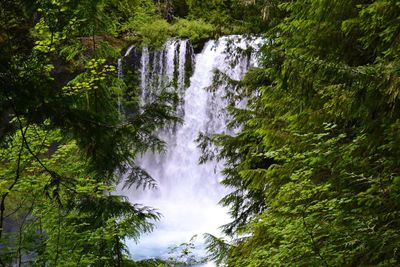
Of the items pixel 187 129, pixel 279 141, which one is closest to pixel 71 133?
pixel 279 141

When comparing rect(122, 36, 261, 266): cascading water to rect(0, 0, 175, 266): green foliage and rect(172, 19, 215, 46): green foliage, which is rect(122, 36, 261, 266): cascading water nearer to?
rect(172, 19, 215, 46): green foliage

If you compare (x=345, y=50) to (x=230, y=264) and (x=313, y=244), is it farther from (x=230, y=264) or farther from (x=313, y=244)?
(x=230, y=264)

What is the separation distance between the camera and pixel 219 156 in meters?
7.52

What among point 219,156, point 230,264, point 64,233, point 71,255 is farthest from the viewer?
point 219,156

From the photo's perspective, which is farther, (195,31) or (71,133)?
(195,31)

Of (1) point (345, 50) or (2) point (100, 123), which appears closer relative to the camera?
(2) point (100, 123)

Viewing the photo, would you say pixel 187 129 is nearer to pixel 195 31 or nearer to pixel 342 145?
pixel 195 31

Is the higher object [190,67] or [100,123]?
[190,67]

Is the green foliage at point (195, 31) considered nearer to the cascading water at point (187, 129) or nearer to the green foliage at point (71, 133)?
the cascading water at point (187, 129)

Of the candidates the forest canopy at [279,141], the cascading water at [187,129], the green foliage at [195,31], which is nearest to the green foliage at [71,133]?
the forest canopy at [279,141]

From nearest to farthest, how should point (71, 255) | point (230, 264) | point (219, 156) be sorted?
point (71, 255) < point (230, 264) < point (219, 156)

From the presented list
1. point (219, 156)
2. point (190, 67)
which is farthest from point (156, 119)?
point (190, 67)

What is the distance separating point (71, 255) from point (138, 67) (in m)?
13.0

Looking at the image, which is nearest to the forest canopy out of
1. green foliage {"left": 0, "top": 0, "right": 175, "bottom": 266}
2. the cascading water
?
green foliage {"left": 0, "top": 0, "right": 175, "bottom": 266}
